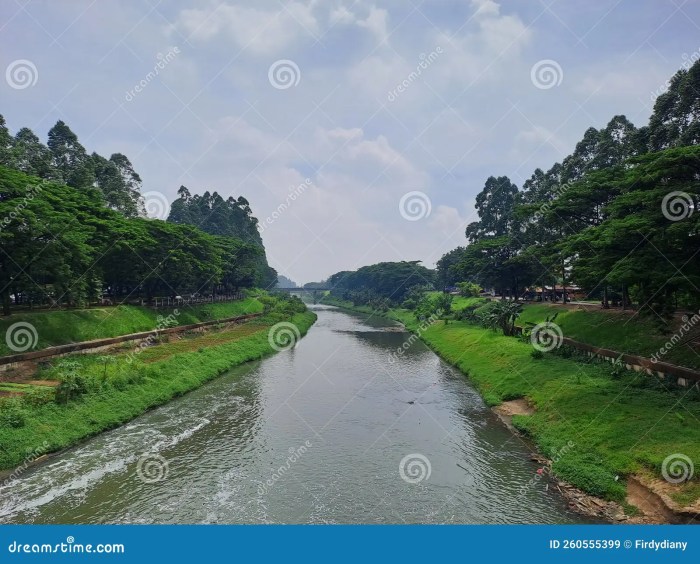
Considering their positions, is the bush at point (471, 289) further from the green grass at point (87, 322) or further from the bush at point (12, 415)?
the bush at point (12, 415)

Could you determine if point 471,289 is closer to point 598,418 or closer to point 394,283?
point 394,283

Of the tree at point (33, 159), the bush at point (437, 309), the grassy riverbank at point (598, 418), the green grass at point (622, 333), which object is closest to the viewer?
the grassy riverbank at point (598, 418)

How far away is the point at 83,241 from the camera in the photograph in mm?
42094

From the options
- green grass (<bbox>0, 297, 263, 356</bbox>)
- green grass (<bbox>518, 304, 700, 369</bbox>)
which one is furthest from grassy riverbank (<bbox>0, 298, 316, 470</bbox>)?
green grass (<bbox>518, 304, 700, 369</bbox>)

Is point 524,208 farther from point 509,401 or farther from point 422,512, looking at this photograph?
point 422,512

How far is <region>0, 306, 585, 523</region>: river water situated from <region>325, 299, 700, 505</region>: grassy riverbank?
1.65 meters

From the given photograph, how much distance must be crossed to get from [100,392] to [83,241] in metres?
20.8

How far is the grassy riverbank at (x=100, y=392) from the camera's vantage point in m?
21.3

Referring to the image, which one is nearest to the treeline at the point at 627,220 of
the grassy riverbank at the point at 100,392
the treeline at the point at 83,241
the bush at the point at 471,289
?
the bush at the point at 471,289

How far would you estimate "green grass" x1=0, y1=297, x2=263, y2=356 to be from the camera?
35812mm

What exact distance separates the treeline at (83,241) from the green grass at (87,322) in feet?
6.22

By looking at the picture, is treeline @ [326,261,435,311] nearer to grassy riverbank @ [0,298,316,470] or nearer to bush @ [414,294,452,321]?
bush @ [414,294,452,321]

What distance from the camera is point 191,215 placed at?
11738 centimetres

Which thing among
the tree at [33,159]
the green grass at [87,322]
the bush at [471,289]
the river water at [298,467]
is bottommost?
the river water at [298,467]
